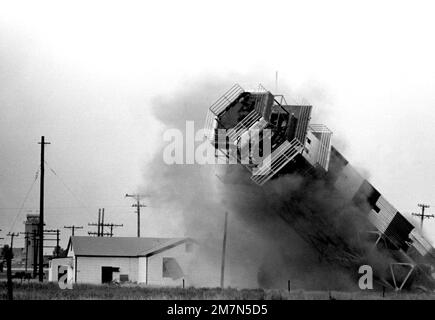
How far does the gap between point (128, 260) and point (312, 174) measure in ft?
91.7

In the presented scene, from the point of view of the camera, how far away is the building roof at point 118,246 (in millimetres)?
58562

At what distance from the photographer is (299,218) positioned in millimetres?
35562

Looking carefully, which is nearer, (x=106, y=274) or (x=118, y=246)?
(x=106, y=274)

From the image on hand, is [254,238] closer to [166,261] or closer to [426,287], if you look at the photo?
[426,287]

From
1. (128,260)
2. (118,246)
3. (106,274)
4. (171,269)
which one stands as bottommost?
(171,269)

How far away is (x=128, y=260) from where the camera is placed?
58.8 m

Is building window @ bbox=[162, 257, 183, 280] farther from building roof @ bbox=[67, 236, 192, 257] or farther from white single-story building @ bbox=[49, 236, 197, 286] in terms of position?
building roof @ bbox=[67, 236, 192, 257]

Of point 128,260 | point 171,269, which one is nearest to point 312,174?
point 171,269

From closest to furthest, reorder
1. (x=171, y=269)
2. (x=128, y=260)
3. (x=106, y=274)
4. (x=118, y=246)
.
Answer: (x=171, y=269), (x=128, y=260), (x=106, y=274), (x=118, y=246)

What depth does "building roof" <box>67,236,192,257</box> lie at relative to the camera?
58562mm

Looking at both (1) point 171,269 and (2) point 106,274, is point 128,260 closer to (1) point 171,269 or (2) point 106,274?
(2) point 106,274

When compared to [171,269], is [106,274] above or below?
above

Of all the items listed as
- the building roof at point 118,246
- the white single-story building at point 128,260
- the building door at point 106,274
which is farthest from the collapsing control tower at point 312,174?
the building door at point 106,274
